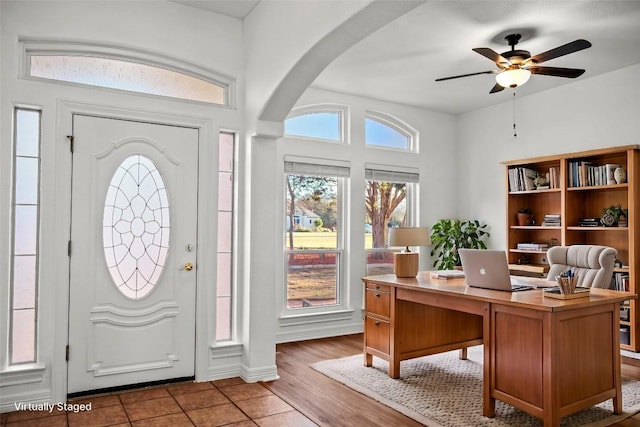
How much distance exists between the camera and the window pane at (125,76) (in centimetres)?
338

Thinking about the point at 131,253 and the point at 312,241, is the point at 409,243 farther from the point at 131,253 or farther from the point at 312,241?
the point at 131,253

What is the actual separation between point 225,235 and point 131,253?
30.0 inches

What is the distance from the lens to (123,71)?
3607 millimetres

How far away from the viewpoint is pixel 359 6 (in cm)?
255

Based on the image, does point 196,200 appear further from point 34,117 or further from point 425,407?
point 425,407

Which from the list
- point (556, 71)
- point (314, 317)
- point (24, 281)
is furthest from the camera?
point (314, 317)

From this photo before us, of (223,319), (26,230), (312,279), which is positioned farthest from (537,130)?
(26,230)

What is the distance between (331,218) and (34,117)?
10.8 feet

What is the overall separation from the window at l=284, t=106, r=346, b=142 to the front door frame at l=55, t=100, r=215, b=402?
1.63 meters

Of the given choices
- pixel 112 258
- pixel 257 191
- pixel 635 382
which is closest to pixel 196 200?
pixel 257 191

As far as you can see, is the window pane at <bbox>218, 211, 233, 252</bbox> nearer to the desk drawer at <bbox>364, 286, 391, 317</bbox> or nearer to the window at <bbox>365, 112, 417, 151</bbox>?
the desk drawer at <bbox>364, 286, 391, 317</bbox>

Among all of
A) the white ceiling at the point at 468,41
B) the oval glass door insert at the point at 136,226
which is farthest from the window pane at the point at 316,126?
the oval glass door insert at the point at 136,226

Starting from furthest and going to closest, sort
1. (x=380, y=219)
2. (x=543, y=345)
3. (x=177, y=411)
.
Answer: (x=380, y=219)
(x=177, y=411)
(x=543, y=345)

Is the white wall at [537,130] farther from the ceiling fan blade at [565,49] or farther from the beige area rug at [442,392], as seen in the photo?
the beige area rug at [442,392]
